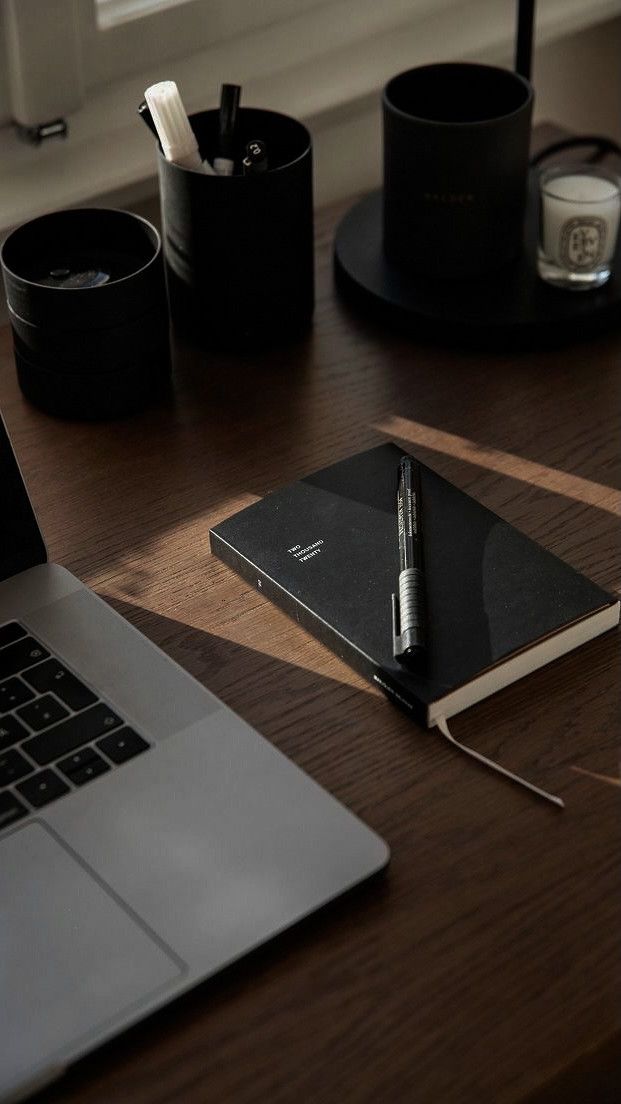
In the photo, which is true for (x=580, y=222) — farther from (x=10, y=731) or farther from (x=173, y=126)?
(x=10, y=731)

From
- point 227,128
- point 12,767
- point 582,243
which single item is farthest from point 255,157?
point 12,767

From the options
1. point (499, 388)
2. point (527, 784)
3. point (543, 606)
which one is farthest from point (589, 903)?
point (499, 388)

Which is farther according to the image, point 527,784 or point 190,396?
point 190,396

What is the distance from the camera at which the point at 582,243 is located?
1.02 metres

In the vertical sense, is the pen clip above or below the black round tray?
below

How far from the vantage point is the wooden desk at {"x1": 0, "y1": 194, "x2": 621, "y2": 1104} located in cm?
57

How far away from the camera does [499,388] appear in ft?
3.24

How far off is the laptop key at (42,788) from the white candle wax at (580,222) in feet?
1.90

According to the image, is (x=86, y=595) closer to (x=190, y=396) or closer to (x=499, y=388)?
(x=190, y=396)

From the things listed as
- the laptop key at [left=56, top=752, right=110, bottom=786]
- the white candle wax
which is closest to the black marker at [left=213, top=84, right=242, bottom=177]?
the white candle wax

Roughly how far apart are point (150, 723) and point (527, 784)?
0.64 feet

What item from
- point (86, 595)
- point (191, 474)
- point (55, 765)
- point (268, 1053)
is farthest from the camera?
point (191, 474)

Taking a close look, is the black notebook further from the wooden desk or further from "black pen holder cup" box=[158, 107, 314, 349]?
"black pen holder cup" box=[158, 107, 314, 349]

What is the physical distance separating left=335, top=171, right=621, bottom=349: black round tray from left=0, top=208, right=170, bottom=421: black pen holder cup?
0.59 ft
